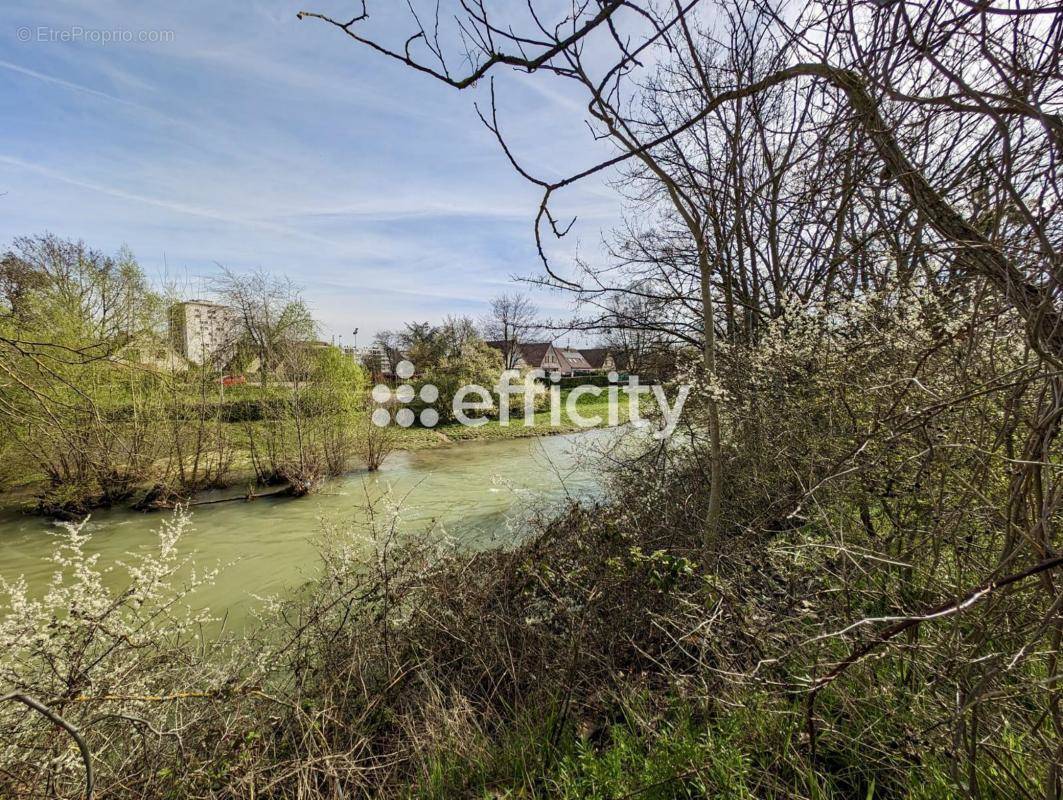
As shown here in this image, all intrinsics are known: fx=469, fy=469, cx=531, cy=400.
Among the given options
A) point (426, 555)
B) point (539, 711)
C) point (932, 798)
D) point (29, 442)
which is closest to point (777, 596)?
point (932, 798)

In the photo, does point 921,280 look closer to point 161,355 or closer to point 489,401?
point 161,355

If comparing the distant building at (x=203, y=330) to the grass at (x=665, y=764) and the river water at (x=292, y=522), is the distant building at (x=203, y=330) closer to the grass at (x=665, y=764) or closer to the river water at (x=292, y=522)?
the river water at (x=292, y=522)

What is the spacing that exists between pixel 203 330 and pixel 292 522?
5.19 m

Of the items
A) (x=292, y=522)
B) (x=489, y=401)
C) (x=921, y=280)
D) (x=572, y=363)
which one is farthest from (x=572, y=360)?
(x=921, y=280)

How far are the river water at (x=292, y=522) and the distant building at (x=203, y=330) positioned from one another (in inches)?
126

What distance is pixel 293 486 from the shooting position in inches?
421

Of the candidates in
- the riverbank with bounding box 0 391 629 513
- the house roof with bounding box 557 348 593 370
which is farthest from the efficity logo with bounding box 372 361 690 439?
the house roof with bounding box 557 348 593 370

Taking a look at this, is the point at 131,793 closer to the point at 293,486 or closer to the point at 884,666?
the point at 884,666

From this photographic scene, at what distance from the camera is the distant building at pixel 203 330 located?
1034 cm

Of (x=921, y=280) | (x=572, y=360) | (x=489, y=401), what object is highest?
(x=572, y=360)

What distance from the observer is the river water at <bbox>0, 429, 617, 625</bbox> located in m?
6.20

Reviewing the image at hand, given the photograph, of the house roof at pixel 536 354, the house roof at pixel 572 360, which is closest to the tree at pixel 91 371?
the house roof at pixel 536 354

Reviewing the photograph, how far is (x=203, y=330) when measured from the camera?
34.9 feet

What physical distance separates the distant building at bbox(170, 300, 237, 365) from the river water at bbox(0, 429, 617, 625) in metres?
3.19
